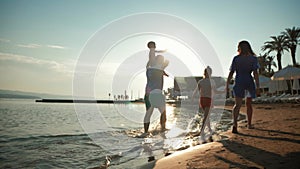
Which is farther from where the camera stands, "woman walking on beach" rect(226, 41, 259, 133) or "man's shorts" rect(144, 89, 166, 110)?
"man's shorts" rect(144, 89, 166, 110)

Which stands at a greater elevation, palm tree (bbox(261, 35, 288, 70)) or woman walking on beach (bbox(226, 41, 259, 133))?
palm tree (bbox(261, 35, 288, 70))

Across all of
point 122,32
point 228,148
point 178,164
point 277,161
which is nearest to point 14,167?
point 178,164

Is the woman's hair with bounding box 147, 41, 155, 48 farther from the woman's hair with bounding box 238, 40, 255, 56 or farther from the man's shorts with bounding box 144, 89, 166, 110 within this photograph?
the woman's hair with bounding box 238, 40, 255, 56

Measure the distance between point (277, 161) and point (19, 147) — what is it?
5710 mm

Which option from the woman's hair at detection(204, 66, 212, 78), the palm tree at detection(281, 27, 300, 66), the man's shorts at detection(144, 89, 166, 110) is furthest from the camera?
the palm tree at detection(281, 27, 300, 66)

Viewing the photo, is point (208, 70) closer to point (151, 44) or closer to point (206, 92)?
point (206, 92)

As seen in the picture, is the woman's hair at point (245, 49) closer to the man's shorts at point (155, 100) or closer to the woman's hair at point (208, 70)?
the woman's hair at point (208, 70)

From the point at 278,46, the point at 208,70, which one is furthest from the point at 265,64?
the point at 208,70

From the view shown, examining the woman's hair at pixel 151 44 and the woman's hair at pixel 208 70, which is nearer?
the woman's hair at pixel 151 44

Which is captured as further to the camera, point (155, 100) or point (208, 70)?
point (208, 70)

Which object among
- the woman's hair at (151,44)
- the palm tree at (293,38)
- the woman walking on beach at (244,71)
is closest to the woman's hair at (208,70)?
the woman walking on beach at (244,71)

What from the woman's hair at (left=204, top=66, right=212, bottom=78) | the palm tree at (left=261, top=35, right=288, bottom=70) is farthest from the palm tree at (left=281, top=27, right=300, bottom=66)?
the woman's hair at (left=204, top=66, right=212, bottom=78)

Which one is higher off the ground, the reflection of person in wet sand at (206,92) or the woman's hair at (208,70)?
the woman's hair at (208,70)

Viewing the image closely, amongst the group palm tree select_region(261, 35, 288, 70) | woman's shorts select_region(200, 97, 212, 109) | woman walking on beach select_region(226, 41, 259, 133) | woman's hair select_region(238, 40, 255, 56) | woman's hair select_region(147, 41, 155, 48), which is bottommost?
woman's shorts select_region(200, 97, 212, 109)
